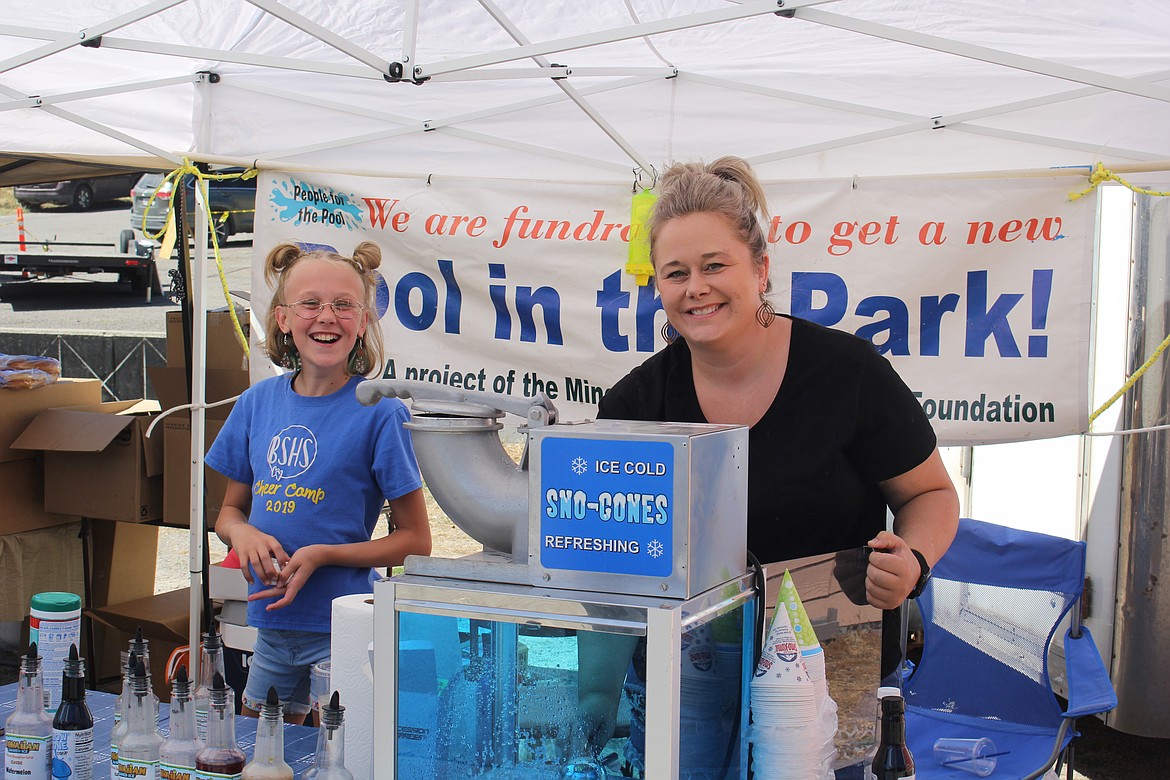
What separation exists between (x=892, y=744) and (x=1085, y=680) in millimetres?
2013

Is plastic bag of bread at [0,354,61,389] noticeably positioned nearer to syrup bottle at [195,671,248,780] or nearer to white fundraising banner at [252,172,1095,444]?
white fundraising banner at [252,172,1095,444]

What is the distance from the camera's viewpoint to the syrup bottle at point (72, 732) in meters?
1.55

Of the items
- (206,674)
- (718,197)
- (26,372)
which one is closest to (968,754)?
(718,197)

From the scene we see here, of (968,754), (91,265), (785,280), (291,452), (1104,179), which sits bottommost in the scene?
(968,754)

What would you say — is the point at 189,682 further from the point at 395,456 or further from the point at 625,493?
the point at 395,456

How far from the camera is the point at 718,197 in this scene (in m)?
1.64

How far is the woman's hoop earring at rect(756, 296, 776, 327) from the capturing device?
5.90 ft

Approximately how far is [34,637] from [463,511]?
3.35 feet

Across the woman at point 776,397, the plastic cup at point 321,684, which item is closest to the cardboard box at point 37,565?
the plastic cup at point 321,684

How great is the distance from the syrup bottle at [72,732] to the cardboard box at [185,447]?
9.41ft

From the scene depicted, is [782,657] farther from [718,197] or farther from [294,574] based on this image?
[294,574]

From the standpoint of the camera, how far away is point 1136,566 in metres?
3.80

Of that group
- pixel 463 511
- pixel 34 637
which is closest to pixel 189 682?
pixel 463 511

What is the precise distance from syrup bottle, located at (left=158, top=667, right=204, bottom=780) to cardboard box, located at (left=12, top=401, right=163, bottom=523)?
3281mm
